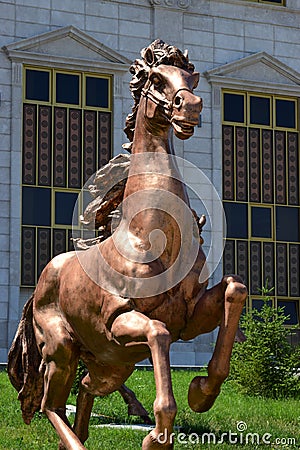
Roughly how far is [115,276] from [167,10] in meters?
17.0

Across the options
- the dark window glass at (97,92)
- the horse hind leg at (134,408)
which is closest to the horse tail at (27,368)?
the horse hind leg at (134,408)

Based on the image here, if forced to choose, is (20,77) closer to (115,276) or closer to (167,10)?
(167,10)

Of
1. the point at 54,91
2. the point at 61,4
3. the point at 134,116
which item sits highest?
the point at 61,4

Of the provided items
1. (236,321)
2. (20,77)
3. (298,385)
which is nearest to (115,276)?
(236,321)

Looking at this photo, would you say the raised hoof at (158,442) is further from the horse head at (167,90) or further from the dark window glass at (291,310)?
the dark window glass at (291,310)

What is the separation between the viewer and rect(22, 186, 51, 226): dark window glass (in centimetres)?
2045

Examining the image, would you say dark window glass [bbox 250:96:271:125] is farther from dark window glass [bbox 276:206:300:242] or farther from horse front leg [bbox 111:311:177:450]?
horse front leg [bbox 111:311:177:450]

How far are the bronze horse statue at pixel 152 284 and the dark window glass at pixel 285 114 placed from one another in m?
17.0

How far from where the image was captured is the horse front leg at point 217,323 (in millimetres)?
5379

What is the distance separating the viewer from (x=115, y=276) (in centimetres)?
577

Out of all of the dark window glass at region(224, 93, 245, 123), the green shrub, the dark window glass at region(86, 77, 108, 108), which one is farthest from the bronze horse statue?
the dark window glass at region(224, 93, 245, 123)

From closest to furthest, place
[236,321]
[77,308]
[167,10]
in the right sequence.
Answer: [236,321]
[77,308]
[167,10]

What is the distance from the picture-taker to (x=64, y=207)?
2061 cm

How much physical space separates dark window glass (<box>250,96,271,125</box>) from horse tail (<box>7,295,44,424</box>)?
15.9m
